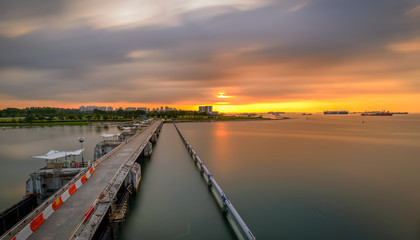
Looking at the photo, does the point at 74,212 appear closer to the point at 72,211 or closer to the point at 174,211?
the point at 72,211

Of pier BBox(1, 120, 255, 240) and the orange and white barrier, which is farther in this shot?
pier BBox(1, 120, 255, 240)

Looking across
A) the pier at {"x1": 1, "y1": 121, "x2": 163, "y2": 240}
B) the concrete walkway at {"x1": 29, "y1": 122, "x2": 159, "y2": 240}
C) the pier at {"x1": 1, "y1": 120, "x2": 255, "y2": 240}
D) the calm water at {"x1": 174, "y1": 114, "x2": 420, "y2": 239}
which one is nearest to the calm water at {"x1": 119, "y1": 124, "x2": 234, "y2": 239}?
the pier at {"x1": 1, "y1": 120, "x2": 255, "y2": 240}

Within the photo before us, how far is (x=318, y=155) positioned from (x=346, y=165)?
7.29 m

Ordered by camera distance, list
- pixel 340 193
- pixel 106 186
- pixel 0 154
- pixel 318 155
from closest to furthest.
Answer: pixel 106 186 < pixel 340 193 < pixel 0 154 < pixel 318 155

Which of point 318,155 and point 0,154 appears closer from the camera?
point 0,154

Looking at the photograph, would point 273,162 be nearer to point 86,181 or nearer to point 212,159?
point 212,159

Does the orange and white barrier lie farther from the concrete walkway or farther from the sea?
the sea

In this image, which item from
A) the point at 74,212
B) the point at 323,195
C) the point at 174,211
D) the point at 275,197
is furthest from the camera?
the point at 323,195

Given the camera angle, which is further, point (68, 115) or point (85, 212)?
point (68, 115)

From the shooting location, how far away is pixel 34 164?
3166 cm

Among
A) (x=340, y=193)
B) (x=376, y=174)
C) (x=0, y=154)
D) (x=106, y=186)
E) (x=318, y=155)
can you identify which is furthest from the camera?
(x=318, y=155)

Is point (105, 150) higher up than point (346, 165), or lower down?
higher up

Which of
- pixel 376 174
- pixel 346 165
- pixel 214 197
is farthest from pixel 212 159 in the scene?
pixel 376 174

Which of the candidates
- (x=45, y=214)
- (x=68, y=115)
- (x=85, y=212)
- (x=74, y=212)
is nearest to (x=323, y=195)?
(x=85, y=212)
